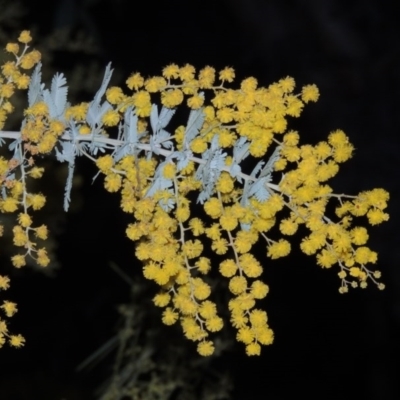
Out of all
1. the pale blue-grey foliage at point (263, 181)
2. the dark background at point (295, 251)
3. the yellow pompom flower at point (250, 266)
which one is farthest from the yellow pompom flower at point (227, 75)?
the dark background at point (295, 251)

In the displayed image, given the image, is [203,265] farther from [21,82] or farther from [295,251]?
[295,251]

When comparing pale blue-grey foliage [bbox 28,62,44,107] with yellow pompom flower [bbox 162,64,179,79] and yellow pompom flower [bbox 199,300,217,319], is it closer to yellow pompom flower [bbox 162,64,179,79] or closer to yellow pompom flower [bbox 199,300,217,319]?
yellow pompom flower [bbox 162,64,179,79]

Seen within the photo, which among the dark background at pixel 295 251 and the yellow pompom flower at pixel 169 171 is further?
the dark background at pixel 295 251

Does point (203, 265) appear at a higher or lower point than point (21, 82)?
lower

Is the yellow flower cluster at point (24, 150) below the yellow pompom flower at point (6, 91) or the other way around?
below

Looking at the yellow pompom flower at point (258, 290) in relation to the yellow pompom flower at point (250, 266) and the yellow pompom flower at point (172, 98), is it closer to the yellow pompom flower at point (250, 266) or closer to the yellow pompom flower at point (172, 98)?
the yellow pompom flower at point (250, 266)

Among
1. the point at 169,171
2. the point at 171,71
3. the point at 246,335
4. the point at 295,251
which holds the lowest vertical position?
the point at 246,335

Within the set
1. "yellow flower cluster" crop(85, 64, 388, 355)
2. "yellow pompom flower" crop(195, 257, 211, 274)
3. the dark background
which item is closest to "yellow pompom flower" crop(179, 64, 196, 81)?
"yellow flower cluster" crop(85, 64, 388, 355)

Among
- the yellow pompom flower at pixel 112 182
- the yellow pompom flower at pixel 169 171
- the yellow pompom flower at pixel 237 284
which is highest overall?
the yellow pompom flower at pixel 169 171

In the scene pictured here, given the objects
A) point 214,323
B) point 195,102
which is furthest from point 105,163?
point 214,323
